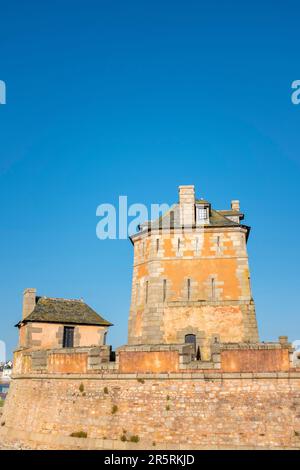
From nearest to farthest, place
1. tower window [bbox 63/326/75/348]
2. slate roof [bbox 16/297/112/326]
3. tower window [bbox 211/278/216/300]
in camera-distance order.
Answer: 1. tower window [bbox 211/278/216/300]
2. slate roof [bbox 16/297/112/326]
3. tower window [bbox 63/326/75/348]

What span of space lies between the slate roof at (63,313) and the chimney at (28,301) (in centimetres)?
31

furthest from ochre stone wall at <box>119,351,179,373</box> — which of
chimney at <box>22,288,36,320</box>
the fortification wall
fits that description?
chimney at <box>22,288,36,320</box>

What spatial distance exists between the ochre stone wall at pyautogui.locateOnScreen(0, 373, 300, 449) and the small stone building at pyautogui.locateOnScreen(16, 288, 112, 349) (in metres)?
7.33

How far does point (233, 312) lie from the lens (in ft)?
78.2

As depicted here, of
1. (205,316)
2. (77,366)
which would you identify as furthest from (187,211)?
(77,366)

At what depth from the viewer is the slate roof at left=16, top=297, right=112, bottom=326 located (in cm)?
2692

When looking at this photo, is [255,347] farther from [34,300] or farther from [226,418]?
[34,300]

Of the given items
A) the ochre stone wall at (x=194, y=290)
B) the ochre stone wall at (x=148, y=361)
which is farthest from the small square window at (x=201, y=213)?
the ochre stone wall at (x=148, y=361)

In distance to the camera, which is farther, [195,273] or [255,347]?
[195,273]

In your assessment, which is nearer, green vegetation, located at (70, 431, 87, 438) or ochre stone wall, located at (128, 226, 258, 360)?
green vegetation, located at (70, 431, 87, 438)

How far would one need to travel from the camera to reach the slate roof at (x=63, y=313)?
2692 centimetres

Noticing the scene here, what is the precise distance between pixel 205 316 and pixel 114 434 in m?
8.23

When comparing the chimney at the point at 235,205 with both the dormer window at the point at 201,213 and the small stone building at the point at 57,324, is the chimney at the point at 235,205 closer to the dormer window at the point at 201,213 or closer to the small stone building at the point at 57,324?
the dormer window at the point at 201,213

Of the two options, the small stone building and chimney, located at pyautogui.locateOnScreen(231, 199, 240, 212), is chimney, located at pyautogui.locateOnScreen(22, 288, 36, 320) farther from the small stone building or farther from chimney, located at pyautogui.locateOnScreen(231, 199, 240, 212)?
chimney, located at pyautogui.locateOnScreen(231, 199, 240, 212)
